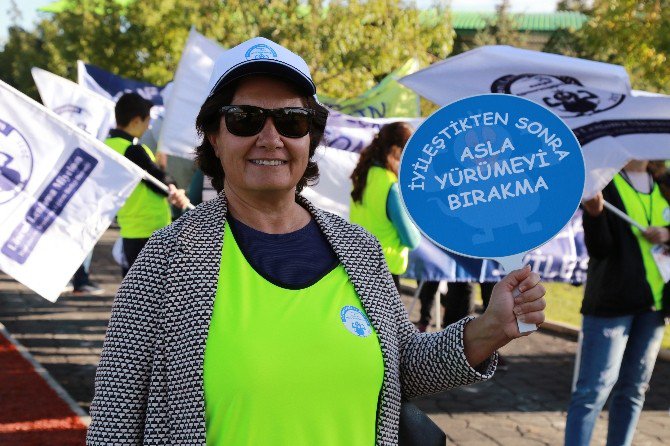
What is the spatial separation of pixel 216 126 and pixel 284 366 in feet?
2.11

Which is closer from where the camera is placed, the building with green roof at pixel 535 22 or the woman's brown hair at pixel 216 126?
the woman's brown hair at pixel 216 126

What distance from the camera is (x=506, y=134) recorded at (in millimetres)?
2121

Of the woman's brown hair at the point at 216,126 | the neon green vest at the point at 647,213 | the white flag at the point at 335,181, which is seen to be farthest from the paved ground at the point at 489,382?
the woman's brown hair at the point at 216,126

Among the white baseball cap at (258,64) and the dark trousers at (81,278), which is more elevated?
the white baseball cap at (258,64)

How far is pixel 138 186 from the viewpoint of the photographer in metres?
6.63

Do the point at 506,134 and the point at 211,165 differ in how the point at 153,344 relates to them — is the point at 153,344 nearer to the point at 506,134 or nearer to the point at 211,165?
the point at 211,165

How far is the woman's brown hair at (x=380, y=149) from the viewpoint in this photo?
549 cm

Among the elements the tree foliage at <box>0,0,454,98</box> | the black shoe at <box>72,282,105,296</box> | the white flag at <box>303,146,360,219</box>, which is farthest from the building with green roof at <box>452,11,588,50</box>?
the white flag at <box>303,146,360,219</box>

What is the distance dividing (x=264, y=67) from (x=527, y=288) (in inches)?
31.6

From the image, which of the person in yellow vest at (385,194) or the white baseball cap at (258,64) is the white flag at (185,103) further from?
the white baseball cap at (258,64)

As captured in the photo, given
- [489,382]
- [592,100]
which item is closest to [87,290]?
[489,382]

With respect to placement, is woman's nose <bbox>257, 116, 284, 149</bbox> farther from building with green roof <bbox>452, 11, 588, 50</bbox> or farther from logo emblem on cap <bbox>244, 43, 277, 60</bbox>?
building with green roof <bbox>452, 11, 588, 50</bbox>

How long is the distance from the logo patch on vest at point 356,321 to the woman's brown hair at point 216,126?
1.63 ft

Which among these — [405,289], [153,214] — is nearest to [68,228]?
[153,214]
